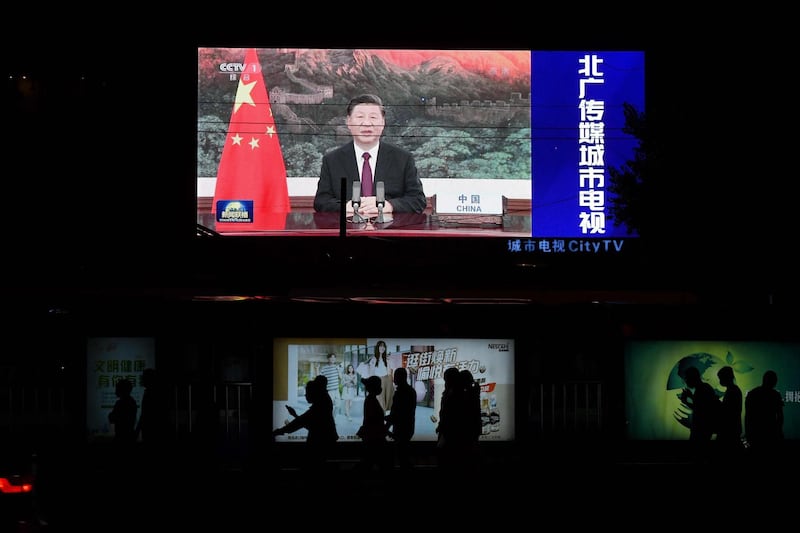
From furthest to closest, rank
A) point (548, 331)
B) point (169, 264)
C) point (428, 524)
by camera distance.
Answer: point (169, 264) < point (548, 331) < point (428, 524)

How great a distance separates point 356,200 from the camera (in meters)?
21.3

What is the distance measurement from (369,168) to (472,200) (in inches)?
94.1

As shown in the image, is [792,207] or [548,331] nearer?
→ [548,331]

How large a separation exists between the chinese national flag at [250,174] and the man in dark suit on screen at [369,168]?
94 cm

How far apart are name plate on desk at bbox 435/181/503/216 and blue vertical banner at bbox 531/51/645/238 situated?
86cm

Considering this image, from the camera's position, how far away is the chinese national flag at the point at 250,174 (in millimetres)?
21328

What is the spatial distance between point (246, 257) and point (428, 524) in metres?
11.7

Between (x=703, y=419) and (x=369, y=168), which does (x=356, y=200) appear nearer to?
(x=369, y=168)

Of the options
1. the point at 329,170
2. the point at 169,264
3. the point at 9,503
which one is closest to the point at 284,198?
the point at 329,170

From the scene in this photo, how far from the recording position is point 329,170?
2141cm

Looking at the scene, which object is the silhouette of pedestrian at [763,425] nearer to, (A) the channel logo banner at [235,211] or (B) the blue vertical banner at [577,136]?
(B) the blue vertical banner at [577,136]

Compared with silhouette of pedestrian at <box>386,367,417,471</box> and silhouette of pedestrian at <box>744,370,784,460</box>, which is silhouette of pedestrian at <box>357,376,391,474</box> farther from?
silhouette of pedestrian at <box>744,370,784,460</box>

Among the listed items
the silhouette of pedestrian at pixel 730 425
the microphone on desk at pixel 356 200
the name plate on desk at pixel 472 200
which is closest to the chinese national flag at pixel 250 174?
the microphone on desk at pixel 356 200

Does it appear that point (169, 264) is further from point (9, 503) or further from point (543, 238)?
point (9, 503)
